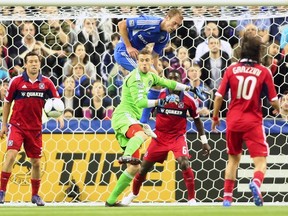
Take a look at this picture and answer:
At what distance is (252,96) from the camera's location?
9.31 m

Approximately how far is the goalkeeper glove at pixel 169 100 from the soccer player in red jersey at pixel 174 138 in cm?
8

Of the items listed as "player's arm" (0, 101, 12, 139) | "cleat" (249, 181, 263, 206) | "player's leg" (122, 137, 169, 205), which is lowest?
"player's leg" (122, 137, 169, 205)

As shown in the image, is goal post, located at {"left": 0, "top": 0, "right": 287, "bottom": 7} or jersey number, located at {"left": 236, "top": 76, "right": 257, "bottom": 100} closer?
jersey number, located at {"left": 236, "top": 76, "right": 257, "bottom": 100}

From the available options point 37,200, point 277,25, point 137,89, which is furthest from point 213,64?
point 37,200

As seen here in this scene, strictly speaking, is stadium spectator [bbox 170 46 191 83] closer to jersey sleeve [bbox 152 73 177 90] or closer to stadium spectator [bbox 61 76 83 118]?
stadium spectator [bbox 61 76 83 118]

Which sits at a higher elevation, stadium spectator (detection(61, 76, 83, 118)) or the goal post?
the goal post

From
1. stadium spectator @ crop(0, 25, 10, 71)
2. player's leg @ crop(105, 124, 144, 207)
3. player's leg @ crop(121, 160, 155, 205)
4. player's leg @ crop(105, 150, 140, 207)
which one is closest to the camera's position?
player's leg @ crop(105, 124, 144, 207)

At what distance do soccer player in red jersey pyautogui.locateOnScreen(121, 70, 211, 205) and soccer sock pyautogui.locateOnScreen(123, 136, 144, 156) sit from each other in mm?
875

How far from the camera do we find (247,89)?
9297 mm

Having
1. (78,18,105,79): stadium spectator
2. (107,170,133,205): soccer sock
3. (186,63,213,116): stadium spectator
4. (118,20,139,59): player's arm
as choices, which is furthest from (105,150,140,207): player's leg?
(78,18,105,79): stadium spectator

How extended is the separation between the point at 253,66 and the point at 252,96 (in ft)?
0.89

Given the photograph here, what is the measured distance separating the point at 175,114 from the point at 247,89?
2.17 metres

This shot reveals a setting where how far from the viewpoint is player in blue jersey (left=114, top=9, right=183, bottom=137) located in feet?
35.9

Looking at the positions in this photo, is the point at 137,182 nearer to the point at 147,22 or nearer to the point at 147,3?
the point at 147,22
